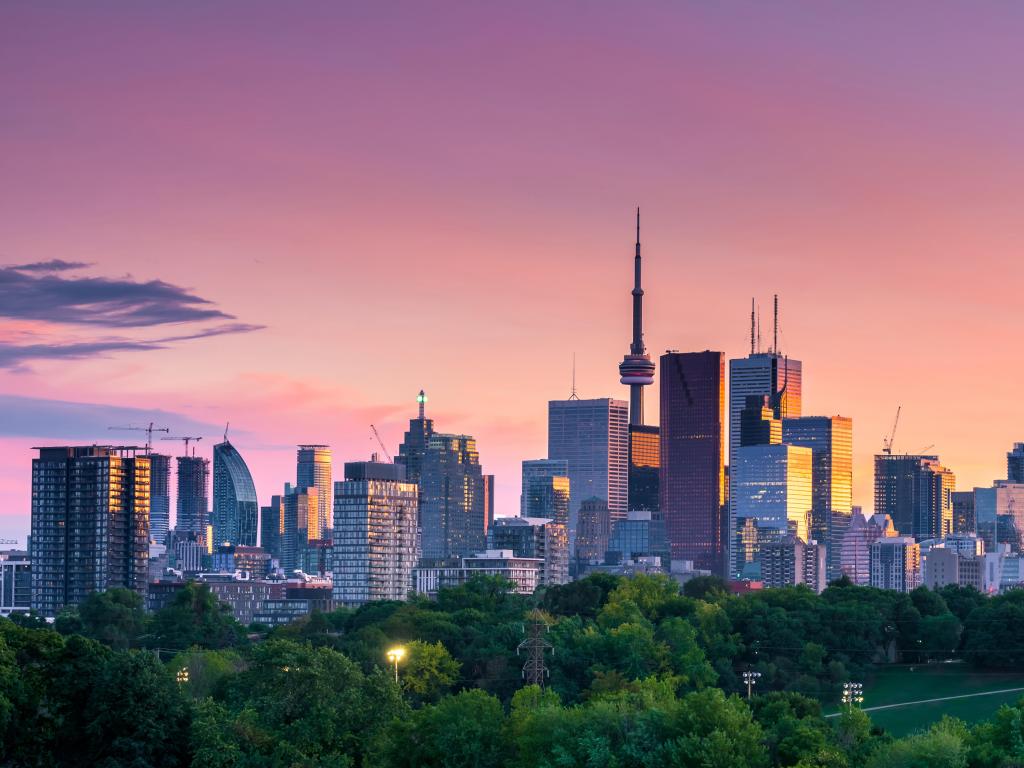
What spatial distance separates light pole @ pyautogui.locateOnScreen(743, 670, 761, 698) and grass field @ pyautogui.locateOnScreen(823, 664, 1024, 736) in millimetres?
10303

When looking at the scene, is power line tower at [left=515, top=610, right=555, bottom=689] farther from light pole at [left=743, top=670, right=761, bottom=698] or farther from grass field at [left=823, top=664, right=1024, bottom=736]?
grass field at [left=823, top=664, right=1024, bottom=736]

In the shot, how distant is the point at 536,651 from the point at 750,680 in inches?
818

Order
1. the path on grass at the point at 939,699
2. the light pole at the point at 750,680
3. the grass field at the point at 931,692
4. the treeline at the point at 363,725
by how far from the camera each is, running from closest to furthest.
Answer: the treeline at the point at 363,725 → the grass field at the point at 931,692 → the light pole at the point at 750,680 → the path on grass at the point at 939,699

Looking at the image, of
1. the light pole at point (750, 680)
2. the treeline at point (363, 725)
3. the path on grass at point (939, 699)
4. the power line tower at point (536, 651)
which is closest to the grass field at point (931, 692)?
the path on grass at point (939, 699)

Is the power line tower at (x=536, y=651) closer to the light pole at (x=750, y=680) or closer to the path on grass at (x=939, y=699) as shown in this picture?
the light pole at (x=750, y=680)

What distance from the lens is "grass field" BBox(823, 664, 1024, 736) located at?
160212 millimetres

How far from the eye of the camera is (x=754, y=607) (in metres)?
194

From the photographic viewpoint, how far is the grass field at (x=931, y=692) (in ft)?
526

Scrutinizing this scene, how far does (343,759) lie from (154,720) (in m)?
11.2

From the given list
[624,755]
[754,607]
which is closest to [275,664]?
[624,755]

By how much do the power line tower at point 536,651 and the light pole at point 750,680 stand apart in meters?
17.8

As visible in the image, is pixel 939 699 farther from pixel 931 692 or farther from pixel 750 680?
pixel 750 680

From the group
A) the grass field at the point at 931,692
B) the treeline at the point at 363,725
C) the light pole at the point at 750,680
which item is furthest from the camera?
the light pole at the point at 750,680

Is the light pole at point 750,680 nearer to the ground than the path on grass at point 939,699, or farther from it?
farther from it
